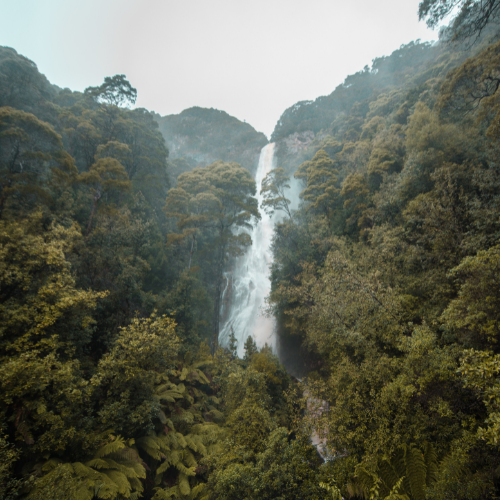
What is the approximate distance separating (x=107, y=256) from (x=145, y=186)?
1352 cm

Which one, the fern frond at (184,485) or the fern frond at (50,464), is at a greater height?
the fern frond at (50,464)

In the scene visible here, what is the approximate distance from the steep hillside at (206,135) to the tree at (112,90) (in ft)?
113

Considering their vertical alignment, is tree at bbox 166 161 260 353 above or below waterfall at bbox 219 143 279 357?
above

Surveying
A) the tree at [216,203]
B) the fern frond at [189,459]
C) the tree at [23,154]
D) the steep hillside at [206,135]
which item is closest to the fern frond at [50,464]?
the fern frond at [189,459]

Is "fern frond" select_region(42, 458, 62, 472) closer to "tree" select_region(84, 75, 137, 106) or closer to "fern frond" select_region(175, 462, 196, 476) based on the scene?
"fern frond" select_region(175, 462, 196, 476)

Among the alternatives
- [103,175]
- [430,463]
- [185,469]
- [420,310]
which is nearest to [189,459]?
[185,469]

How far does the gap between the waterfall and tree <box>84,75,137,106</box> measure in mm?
23220

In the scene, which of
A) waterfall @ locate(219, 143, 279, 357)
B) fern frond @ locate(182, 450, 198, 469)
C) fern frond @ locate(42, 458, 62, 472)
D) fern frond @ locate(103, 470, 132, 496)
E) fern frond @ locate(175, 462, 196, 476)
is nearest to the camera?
fern frond @ locate(42, 458, 62, 472)

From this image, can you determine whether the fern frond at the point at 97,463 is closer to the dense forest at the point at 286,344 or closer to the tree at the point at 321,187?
the dense forest at the point at 286,344

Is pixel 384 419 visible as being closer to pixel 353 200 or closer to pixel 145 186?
pixel 353 200

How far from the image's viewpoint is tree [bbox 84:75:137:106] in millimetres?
28438

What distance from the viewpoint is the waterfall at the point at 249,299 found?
24719 millimetres

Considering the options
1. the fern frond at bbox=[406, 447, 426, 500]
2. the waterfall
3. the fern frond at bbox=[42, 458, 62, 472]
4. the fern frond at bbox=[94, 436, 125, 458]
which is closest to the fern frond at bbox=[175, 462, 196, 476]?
the fern frond at bbox=[94, 436, 125, 458]

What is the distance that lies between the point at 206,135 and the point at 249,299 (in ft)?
184
